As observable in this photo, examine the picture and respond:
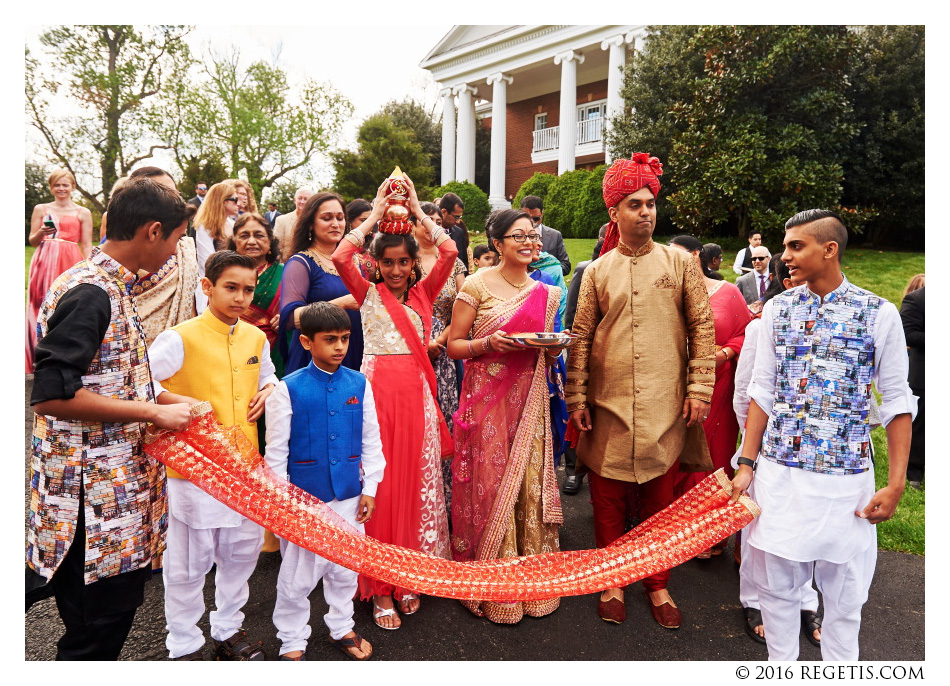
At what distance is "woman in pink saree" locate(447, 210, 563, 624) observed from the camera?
3.37 m

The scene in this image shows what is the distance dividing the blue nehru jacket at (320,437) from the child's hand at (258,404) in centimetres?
18

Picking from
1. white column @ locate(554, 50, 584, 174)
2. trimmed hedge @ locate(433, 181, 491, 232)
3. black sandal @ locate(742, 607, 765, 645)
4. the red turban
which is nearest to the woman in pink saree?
the red turban

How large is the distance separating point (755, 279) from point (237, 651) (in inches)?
283

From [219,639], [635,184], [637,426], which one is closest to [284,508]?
[219,639]

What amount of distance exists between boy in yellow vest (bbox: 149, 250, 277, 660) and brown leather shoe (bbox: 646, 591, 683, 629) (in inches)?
81.3

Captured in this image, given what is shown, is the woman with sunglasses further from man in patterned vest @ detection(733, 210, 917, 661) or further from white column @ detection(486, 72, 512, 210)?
white column @ detection(486, 72, 512, 210)

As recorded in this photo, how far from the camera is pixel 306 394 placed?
2768 millimetres

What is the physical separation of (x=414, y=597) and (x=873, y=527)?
2258 mm

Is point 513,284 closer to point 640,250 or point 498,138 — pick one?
point 640,250

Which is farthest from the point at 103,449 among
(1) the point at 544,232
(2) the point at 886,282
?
(2) the point at 886,282

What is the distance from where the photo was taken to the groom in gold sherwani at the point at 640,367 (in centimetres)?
325

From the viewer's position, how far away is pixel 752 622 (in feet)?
→ 10.3

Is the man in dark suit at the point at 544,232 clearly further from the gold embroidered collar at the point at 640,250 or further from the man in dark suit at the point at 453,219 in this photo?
the gold embroidered collar at the point at 640,250
